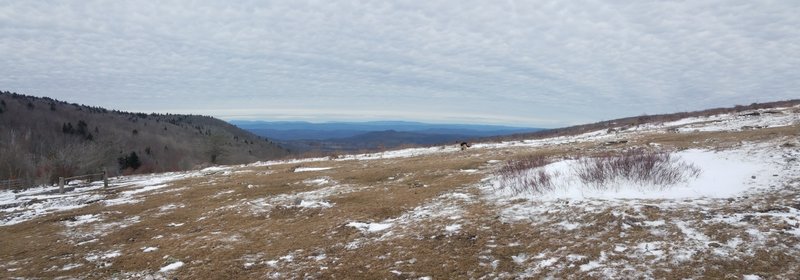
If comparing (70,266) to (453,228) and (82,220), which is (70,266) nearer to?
(82,220)

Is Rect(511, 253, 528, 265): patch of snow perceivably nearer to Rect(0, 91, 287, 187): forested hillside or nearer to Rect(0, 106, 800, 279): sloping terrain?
Rect(0, 106, 800, 279): sloping terrain

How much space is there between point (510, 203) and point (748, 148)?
10.2 m

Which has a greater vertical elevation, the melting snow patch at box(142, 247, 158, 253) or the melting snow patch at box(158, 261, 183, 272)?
the melting snow patch at box(158, 261, 183, 272)

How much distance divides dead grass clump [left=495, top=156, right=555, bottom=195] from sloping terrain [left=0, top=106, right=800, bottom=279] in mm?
198

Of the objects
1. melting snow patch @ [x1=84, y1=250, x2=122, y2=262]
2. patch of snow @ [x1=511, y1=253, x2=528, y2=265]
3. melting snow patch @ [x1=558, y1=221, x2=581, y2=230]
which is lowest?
melting snow patch @ [x1=84, y1=250, x2=122, y2=262]

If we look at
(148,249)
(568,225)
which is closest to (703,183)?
(568,225)

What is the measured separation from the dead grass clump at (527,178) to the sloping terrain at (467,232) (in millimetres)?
198

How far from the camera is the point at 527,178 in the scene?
537 inches

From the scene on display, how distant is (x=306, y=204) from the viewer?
15.5m

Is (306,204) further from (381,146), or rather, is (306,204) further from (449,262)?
(381,146)

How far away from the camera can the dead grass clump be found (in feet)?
41.1

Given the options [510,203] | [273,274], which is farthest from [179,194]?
[510,203]

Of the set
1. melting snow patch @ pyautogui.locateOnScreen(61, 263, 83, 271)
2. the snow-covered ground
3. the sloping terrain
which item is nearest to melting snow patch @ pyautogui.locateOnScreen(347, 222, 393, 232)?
the sloping terrain

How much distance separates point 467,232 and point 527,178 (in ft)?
15.8
